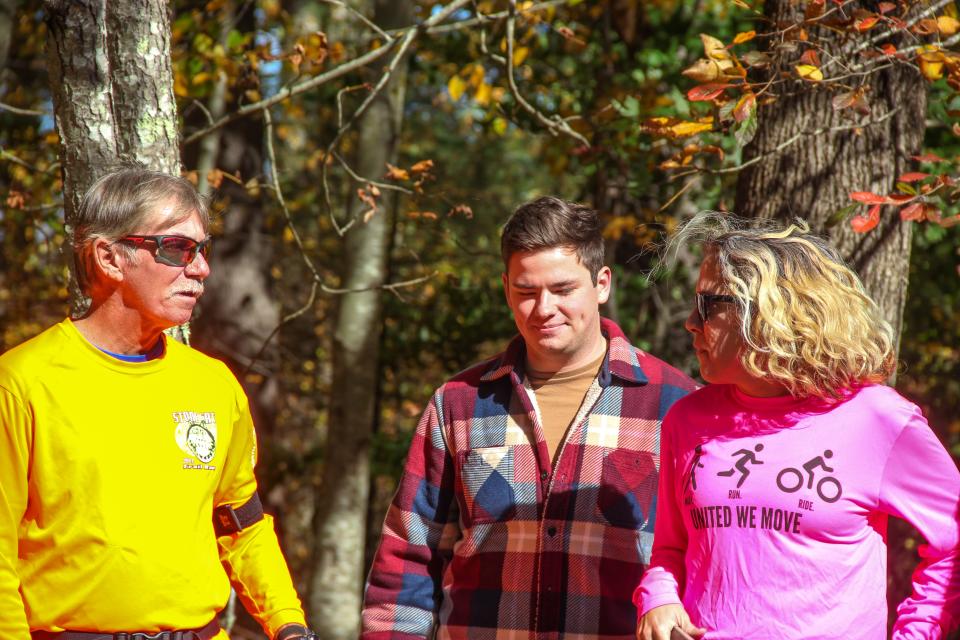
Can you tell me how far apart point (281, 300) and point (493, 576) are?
26.5 ft

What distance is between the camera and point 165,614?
8.29ft

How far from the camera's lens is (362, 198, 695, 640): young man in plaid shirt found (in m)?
3.10

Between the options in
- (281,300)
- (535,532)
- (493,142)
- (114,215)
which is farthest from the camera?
(493,142)

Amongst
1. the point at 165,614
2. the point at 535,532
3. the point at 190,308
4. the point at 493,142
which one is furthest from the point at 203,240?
the point at 493,142

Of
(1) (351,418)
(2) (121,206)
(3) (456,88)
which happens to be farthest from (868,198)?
(1) (351,418)

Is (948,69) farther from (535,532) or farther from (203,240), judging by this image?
(203,240)

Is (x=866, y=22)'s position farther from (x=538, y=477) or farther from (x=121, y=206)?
(x=121, y=206)

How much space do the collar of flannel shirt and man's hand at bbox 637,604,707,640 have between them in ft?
3.07

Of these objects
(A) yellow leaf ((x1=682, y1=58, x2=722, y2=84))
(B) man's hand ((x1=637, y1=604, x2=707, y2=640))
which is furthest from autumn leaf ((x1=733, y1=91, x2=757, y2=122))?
(B) man's hand ((x1=637, y1=604, x2=707, y2=640))

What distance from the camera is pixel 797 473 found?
2387mm

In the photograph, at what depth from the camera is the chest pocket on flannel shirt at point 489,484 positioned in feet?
10.5

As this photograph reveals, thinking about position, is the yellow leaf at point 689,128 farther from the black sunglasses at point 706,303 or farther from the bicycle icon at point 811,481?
the bicycle icon at point 811,481

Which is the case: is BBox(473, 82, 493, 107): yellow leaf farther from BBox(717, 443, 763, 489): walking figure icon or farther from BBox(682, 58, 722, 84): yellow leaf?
BBox(717, 443, 763, 489): walking figure icon

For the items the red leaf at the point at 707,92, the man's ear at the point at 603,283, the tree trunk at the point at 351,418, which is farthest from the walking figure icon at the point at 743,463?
the tree trunk at the point at 351,418
